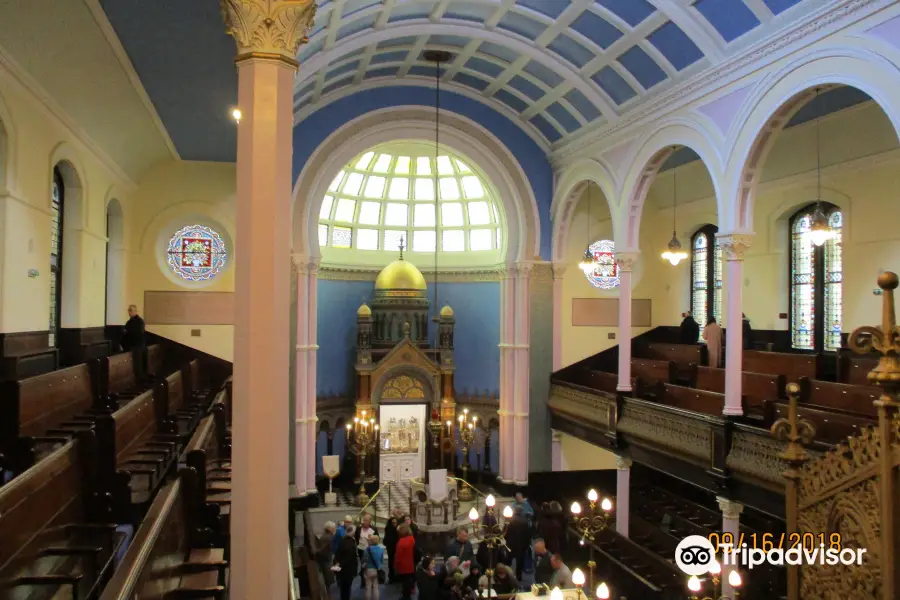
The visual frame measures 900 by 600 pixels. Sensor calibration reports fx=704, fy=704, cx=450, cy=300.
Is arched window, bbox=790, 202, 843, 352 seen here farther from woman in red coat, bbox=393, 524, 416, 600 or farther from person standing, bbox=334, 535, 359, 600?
person standing, bbox=334, 535, 359, 600

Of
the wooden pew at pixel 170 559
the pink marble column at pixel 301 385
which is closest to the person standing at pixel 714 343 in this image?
the pink marble column at pixel 301 385

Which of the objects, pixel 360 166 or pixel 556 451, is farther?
pixel 360 166

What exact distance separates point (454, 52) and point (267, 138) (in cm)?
1144

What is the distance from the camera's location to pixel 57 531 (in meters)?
5.55

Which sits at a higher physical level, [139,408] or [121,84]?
[121,84]

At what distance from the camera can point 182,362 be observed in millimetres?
15062

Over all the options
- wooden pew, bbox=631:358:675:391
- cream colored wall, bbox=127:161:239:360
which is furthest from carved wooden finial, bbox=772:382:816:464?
cream colored wall, bbox=127:161:239:360

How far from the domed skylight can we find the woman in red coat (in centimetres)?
1030

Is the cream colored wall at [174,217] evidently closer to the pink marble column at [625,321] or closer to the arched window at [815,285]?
the pink marble column at [625,321]

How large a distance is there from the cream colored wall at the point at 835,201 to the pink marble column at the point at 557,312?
3.77 m

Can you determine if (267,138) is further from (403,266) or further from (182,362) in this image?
(403,266)

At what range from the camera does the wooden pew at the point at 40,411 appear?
20.9 ft

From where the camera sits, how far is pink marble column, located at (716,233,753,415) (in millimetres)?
10781

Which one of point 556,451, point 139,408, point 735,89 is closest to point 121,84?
point 139,408
